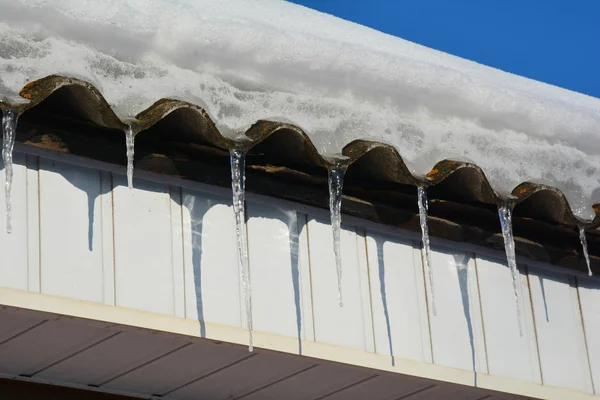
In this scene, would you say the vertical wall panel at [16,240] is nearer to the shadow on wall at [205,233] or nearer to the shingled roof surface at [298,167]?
the shingled roof surface at [298,167]

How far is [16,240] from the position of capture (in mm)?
3748

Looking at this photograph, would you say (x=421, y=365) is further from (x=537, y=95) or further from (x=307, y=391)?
(x=537, y=95)

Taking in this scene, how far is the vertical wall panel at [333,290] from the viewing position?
4.32 metres

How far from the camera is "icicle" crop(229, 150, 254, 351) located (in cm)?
404

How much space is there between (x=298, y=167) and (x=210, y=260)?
0.44 meters

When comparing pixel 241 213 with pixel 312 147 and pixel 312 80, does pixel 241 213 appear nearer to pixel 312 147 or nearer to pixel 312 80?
pixel 312 147

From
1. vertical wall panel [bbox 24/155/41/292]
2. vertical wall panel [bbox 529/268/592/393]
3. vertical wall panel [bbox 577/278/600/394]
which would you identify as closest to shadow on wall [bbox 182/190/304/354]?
vertical wall panel [bbox 24/155/41/292]

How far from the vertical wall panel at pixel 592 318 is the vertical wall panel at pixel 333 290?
111 centimetres

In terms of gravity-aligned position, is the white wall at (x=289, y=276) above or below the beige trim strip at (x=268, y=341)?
above

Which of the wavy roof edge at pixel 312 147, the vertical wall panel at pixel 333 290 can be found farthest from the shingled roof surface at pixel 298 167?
the vertical wall panel at pixel 333 290

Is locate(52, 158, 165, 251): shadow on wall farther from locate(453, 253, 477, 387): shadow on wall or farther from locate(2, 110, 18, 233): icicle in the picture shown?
locate(453, 253, 477, 387): shadow on wall

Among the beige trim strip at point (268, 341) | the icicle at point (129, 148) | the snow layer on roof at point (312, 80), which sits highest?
the snow layer on roof at point (312, 80)

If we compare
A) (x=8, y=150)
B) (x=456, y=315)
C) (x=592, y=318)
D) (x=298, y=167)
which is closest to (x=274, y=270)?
(x=298, y=167)

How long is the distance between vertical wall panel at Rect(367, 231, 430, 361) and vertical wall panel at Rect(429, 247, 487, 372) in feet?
0.22
